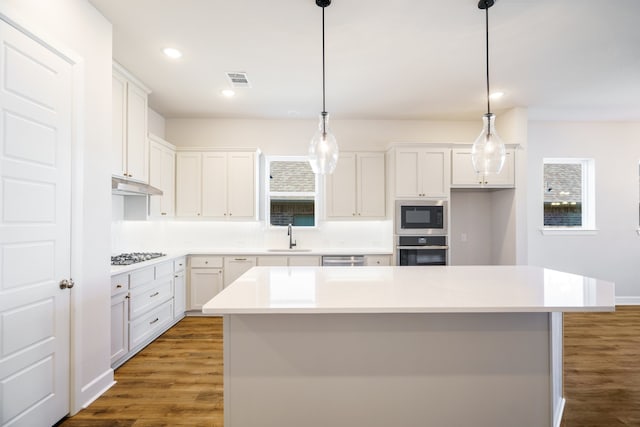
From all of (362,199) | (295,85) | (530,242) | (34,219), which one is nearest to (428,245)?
(362,199)

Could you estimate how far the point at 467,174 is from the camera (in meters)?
4.43

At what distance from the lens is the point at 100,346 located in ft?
7.89

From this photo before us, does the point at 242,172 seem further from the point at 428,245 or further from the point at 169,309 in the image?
the point at 428,245

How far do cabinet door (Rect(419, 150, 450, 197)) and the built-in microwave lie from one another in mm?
151

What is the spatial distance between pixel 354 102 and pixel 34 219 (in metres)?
3.46

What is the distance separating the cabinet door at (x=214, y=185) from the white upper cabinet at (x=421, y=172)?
7.91ft

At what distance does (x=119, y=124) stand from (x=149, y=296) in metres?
1.74

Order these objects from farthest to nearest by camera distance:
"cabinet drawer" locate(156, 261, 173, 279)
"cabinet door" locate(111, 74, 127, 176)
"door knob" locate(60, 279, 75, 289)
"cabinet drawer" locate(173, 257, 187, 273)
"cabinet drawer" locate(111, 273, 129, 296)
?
"cabinet drawer" locate(173, 257, 187, 273) → "cabinet drawer" locate(156, 261, 173, 279) → "cabinet door" locate(111, 74, 127, 176) → "cabinet drawer" locate(111, 273, 129, 296) → "door knob" locate(60, 279, 75, 289)

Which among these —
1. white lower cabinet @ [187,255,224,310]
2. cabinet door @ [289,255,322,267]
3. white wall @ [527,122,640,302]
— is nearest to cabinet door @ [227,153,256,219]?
white lower cabinet @ [187,255,224,310]

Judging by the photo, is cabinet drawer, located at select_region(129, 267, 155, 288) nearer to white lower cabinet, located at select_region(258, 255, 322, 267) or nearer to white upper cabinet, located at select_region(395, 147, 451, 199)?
white lower cabinet, located at select_region(258, 255, 322, 267)

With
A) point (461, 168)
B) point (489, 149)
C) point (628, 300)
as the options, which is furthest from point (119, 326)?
point (628, 300)

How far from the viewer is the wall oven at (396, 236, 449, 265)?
4289 millimetres

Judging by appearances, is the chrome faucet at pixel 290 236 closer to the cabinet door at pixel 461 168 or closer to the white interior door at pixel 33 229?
the cabinet door at pixel 461 168

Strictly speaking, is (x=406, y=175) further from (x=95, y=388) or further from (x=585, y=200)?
(x=95, y=388)
